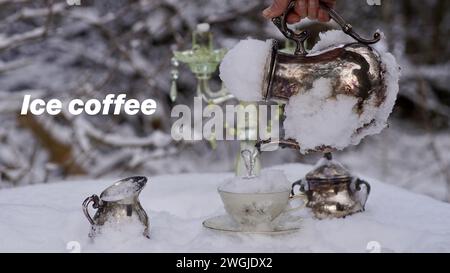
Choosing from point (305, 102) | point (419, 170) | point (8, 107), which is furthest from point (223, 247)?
point (419, 170)

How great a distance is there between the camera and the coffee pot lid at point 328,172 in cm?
120

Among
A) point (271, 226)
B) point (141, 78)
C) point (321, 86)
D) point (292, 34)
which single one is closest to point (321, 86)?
point (321, 86)

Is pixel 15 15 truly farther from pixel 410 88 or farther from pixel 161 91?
pixel 410 88

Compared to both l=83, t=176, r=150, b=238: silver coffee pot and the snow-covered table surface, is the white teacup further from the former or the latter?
l=83, t=176, r=150, b=238: silver coffee pot

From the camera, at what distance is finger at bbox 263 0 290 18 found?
A: 3.56 feet

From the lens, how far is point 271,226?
104 centimetres

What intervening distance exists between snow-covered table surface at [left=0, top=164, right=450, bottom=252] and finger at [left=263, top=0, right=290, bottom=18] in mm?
335

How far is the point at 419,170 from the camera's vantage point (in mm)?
3857

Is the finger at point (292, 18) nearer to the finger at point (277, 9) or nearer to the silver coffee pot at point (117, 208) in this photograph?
the finger at point (277, 9)

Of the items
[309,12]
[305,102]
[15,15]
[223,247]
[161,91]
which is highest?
[15,15]

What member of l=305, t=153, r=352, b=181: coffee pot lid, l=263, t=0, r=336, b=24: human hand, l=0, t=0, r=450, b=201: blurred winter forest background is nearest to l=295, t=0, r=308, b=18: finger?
l=263, t=0, r=336, b=24: human hand

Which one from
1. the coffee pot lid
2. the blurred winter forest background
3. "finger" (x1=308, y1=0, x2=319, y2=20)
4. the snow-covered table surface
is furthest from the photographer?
the blurred winter forest background

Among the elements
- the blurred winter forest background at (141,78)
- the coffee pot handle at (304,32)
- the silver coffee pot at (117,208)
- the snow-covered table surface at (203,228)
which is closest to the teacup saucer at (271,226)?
Answer: the snow-covered table surface at (203,228)

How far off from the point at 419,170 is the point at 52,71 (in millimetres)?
2082
